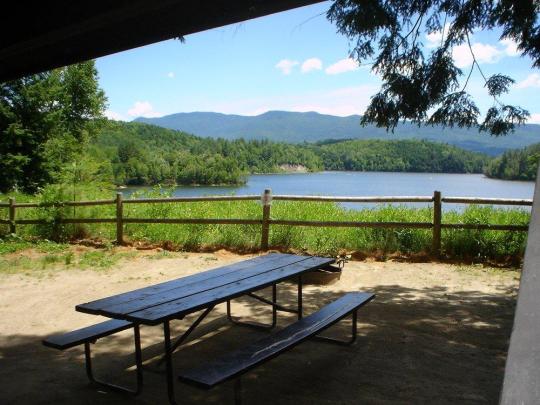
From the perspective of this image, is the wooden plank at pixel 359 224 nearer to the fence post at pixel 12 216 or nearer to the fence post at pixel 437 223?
the fence post at pixel 437 223

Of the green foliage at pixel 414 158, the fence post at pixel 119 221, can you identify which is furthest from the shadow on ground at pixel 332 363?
the green foliage at pixel 414 158

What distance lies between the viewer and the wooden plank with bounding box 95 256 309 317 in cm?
280

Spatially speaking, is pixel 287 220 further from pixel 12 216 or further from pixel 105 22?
pixel 105 22

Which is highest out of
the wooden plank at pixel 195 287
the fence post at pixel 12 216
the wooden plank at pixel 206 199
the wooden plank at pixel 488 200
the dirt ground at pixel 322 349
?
the wooden plank at pixel 488 200

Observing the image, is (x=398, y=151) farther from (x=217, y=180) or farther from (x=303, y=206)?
(x=303, y=206)

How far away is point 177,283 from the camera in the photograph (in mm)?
3465

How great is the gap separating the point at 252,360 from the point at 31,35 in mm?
1847

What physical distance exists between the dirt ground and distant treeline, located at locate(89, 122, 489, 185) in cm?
1424

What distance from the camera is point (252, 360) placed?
2539 mm

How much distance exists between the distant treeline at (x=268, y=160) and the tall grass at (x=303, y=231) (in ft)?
29.4

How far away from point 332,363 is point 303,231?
4697mm

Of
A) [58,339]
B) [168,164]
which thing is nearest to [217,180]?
[168,164]

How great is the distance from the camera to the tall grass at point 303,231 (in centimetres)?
722

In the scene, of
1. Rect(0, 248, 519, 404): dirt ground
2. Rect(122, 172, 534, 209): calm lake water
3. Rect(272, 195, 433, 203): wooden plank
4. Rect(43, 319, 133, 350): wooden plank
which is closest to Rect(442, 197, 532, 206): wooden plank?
Rect(272, 195, 433, 203): wooden plank
